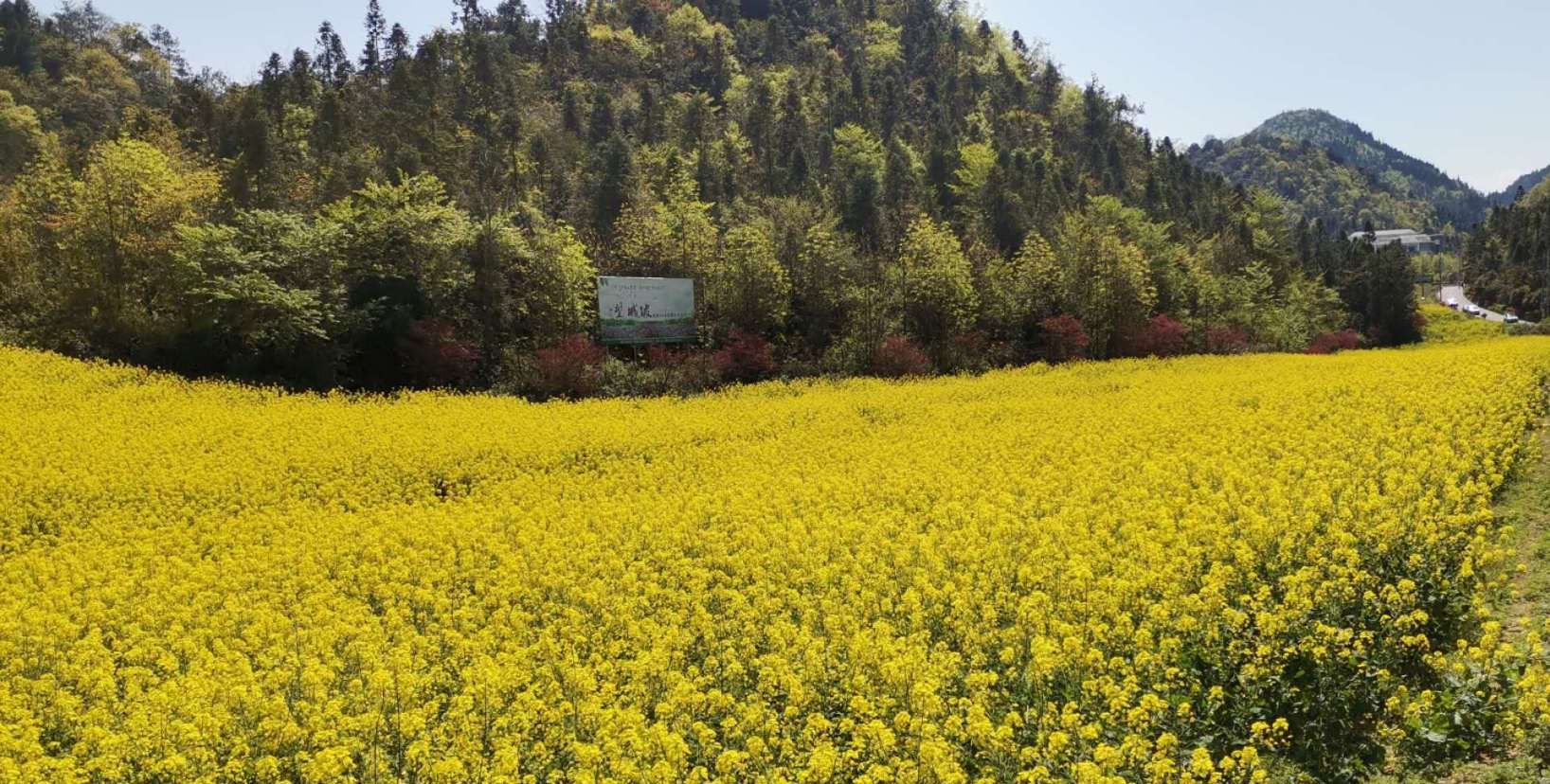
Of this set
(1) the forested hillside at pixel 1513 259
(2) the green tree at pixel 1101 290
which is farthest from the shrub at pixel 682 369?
(1) the forested hillside at pixel 1513 259

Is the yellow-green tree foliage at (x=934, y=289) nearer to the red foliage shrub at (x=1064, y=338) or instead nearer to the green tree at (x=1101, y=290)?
the red foliage shrub at (x=1064, y=338)

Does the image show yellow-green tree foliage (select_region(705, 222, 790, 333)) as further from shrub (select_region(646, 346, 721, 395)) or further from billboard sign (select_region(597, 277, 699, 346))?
shrub (select_region(646, 346, 721, 395))

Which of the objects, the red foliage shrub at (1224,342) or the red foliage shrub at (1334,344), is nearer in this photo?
the red foliage shrub at (1224,342)

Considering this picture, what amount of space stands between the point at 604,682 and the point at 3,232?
111ft

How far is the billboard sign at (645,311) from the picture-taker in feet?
89.2

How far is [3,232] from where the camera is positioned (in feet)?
94.9

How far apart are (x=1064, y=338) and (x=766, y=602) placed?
99.4ft

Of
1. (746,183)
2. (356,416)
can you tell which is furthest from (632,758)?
(746,183)

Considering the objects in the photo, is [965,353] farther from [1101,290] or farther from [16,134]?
[16,134]

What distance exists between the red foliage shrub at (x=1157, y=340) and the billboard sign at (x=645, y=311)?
19.5 m

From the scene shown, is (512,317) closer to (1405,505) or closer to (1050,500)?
(1050,500)

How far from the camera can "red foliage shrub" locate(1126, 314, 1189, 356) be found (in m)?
36.6

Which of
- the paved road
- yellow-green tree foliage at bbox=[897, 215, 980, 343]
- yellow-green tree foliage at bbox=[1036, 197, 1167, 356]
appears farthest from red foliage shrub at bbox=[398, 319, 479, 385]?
the paved road

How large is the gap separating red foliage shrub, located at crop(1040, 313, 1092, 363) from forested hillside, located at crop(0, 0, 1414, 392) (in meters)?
0.15
